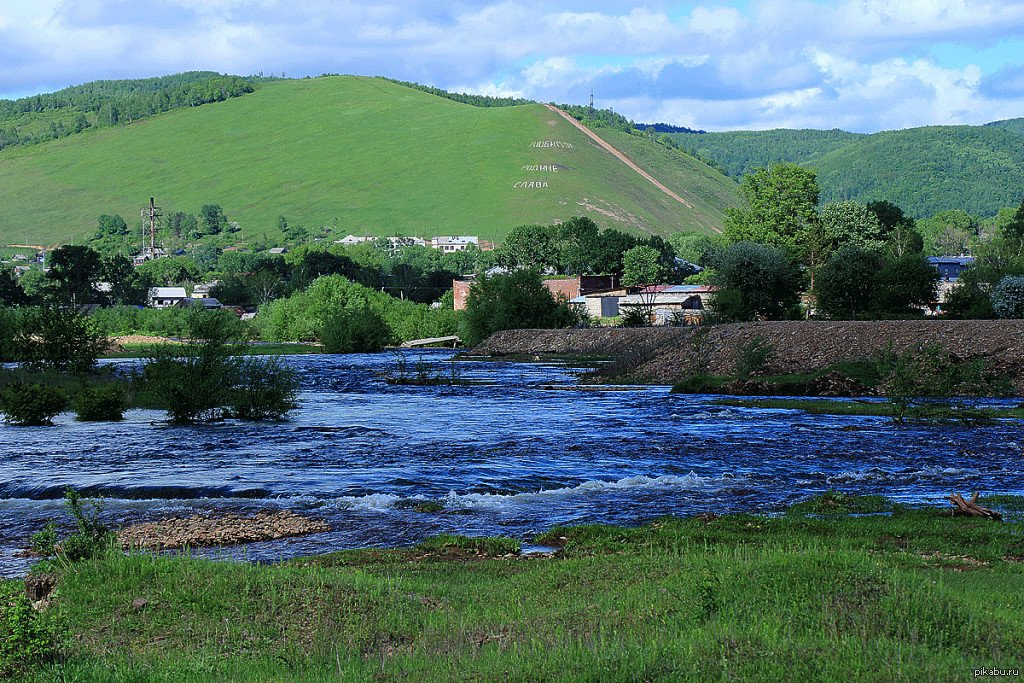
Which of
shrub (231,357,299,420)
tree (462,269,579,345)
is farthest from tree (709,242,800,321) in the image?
shrub (231,357,299,420)

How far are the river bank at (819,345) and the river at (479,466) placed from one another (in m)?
11.7

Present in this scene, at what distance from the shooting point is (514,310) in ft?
315

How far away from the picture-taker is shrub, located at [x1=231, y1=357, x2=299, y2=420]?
37.8m

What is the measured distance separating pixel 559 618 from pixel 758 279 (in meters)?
89.4

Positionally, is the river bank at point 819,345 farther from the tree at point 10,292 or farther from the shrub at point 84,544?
the tree at point 10,292

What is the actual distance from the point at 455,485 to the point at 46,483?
33.5 ft

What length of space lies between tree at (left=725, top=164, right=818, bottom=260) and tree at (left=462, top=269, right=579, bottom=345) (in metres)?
38.5

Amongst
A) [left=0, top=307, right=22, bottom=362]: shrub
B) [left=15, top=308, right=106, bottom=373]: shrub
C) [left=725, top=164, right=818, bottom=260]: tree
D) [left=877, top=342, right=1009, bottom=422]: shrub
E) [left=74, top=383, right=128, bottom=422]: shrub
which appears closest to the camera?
[left=877, top=342, right=1009, bottom=422]: shrub

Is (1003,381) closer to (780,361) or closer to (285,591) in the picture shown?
(780,361)

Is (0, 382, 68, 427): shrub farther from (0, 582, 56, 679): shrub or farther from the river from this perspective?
(0, 582, 56, 679): shrub

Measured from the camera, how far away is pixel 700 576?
1071cm

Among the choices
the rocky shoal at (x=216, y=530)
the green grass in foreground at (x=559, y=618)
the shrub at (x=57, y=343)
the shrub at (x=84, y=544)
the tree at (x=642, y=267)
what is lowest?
the rocky shoal at (x=216, y=530)

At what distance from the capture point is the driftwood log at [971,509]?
53.2 ft

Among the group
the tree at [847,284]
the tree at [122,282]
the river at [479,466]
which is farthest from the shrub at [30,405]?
the tree at [122,282]
